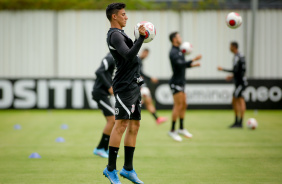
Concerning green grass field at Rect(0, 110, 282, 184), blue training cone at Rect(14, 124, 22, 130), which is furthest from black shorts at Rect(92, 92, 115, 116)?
blue training cone at Rect(14, 124, 22, 130)

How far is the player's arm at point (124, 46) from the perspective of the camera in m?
5.32

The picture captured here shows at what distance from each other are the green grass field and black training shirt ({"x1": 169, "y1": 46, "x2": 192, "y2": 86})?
1.44 meters

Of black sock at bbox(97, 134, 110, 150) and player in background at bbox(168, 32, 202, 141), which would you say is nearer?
black sock at bbox(97, 134, 110, 150)

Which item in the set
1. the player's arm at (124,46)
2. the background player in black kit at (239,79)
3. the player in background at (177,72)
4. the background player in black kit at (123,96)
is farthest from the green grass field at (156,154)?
the player's arm at (124,46)

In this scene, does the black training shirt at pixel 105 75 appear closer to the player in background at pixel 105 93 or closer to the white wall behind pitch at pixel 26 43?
the player in background at pixel 105 93

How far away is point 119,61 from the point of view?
5.73 m

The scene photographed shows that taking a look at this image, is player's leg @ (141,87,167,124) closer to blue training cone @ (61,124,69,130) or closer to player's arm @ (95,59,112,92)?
blue training cone @ (61,124,69,130)

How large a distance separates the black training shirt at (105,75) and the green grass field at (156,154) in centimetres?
127

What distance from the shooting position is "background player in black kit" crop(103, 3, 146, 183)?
5609 mm

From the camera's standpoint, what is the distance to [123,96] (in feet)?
18.6

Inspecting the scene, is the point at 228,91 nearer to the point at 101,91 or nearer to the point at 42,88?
the point at 42,88

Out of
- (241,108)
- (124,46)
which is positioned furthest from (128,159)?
(241,108)

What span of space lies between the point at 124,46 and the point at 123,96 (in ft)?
2.26

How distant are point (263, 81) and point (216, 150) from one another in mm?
9532
